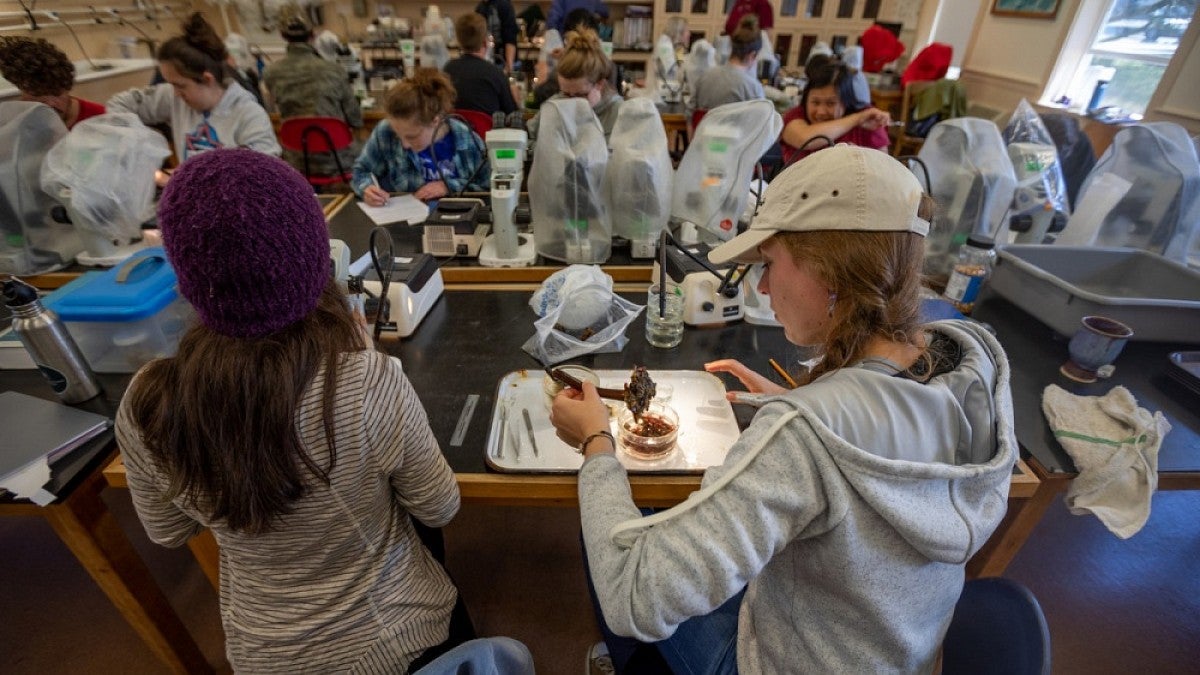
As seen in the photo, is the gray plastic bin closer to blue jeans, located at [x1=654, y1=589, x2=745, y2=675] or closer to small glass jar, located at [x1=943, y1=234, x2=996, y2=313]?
small glass jar, located at [x1=943, y1=234, x2=996, y2=313]

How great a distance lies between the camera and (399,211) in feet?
6.87

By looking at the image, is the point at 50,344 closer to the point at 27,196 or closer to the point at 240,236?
the point at 240,236

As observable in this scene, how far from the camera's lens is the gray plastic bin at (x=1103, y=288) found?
1292mm

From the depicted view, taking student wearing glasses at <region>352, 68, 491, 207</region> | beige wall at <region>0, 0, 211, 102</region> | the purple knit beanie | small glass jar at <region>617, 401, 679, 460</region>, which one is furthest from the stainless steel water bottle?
beige wall at <region>0, 0, 211, 102</region>

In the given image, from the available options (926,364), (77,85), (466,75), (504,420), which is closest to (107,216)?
(504,420)

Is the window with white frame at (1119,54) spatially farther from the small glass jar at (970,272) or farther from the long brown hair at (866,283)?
the long brown hair at (866,283)

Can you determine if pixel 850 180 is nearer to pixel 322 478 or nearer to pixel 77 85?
pixel 322 478

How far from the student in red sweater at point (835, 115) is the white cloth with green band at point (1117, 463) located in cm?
144

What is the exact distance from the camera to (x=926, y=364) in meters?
0.73

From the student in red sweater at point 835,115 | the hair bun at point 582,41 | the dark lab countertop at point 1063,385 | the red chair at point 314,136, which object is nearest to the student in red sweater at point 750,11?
the hair bun at point 582,41

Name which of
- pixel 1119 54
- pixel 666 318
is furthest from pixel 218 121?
pixel 1119 54

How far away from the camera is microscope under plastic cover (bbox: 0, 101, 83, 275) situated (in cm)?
162

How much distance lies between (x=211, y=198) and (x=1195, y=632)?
2.46 meters

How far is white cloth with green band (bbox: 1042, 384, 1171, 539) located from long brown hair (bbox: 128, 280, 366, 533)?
1282 mm
